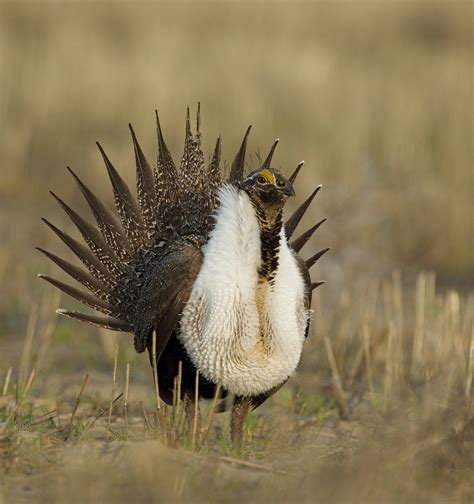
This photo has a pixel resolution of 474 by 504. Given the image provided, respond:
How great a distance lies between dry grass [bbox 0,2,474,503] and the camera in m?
3.30

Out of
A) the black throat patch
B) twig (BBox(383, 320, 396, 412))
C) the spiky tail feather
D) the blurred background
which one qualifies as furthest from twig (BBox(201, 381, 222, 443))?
the blurred background

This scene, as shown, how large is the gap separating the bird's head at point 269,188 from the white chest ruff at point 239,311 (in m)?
0.04

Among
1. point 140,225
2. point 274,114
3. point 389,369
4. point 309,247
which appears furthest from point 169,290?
point 274,114

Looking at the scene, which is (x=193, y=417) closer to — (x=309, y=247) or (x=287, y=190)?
(x=287, y=190)

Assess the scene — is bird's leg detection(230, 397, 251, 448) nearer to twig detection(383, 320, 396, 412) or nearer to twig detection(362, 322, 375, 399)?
twig detection(383, 320, 396, 412)

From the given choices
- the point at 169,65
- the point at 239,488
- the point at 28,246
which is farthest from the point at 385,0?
the point at 239,488

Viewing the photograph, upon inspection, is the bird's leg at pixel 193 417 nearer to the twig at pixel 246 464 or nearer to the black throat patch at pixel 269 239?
the twig at pixel 246 464

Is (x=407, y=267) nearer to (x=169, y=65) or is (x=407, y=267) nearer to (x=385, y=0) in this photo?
(x=169, y=65)

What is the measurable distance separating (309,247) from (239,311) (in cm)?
419

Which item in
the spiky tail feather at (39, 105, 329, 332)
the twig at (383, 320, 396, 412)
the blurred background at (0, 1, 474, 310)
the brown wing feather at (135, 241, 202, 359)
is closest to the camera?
the brown wing feather at (135, 241, 202, 359)

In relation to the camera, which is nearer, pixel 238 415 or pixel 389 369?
pixel 238 415

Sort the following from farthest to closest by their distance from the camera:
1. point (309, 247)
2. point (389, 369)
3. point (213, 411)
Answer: point (309, 247), point (389, 369), point (213, 411)

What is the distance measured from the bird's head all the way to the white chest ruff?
0.14 ft

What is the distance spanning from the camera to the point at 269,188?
3.82 metres
